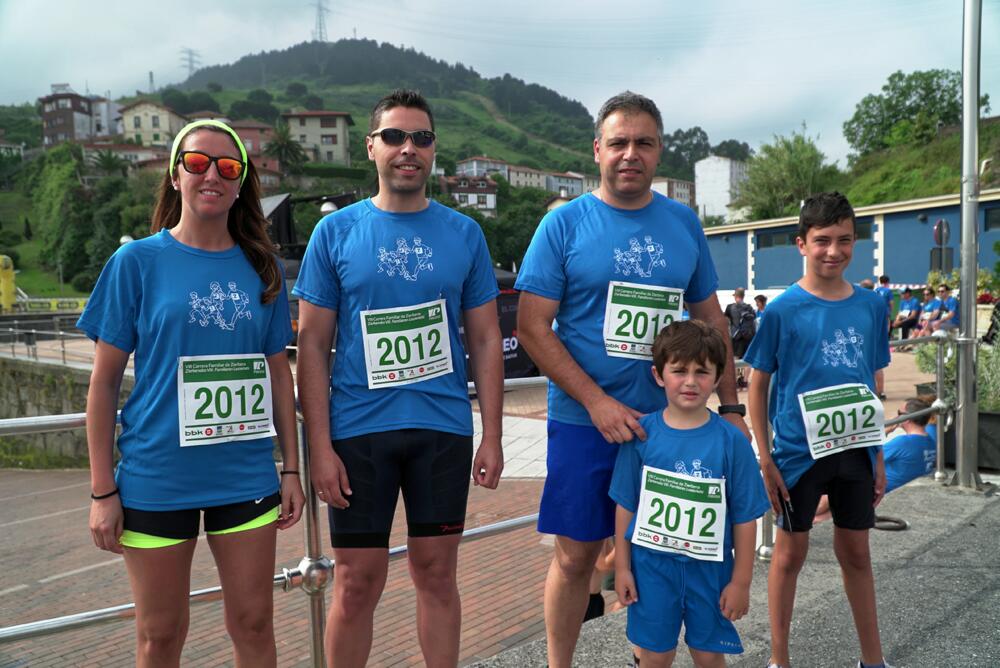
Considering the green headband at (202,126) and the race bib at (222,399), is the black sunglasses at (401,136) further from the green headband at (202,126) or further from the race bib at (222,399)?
the race bib at (222,399)

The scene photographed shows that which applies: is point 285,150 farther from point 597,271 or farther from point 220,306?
point 220,306

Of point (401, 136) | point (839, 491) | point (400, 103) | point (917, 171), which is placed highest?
point (917, 171)

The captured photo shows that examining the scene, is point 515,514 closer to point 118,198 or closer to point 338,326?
point 338,326

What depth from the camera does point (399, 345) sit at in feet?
7.11

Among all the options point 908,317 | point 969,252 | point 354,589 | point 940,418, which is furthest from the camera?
point 908,317

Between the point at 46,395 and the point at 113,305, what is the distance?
23.4 metres

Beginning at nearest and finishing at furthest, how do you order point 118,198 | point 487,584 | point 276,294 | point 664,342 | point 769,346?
point 276,294
point 664,342
point 769,346
point 487,584
point 118,198

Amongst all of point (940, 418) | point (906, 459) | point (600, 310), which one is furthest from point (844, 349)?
point (940, 418)

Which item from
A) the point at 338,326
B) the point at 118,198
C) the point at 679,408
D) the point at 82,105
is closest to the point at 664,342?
the point at 679,408

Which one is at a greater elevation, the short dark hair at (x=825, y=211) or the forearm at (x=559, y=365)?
the short dark hair at (x=825, y=211)

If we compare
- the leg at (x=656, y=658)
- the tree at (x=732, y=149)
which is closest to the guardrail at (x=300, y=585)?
the leg at (x=656, y=658)

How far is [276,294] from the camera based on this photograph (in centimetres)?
209

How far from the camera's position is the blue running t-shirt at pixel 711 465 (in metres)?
2.20

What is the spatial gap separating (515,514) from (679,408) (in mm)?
5730
